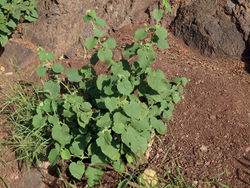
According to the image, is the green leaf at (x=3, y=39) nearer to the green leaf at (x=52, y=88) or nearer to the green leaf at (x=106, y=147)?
the green leaf at (x=52, y=88)

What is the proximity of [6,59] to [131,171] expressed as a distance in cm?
228

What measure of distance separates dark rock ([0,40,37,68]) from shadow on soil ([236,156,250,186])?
2.69 meters

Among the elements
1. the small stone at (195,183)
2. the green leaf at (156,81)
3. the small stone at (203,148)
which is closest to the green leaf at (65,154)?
the green leaf at (156,81)

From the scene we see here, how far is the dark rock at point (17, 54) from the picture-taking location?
356 cm

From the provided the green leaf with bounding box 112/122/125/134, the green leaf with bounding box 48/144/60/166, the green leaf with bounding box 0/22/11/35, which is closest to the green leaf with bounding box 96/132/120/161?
the green leaf with bounding box 112/122/125/134

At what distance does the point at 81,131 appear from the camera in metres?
2.22

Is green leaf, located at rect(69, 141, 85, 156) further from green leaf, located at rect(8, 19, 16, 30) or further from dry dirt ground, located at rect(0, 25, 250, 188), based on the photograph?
green leaf, located at rect(8, 19, 16, 30)

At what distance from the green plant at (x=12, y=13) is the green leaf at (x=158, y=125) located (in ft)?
7.00

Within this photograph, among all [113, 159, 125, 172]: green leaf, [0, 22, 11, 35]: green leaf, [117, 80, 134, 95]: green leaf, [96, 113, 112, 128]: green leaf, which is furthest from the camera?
[0, 22, 11, 35]: green leaf

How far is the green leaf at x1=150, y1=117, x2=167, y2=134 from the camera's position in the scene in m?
2.34

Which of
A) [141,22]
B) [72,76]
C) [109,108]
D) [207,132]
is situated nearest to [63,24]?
[141,22]

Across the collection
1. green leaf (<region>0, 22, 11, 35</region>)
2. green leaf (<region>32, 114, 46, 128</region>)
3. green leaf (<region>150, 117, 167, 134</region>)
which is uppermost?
green leaf (<region>0, 22, 11, 35</region>)

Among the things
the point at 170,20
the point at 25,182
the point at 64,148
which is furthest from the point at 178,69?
the point at 25,182

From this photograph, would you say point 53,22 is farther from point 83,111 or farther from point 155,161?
point 155,161
